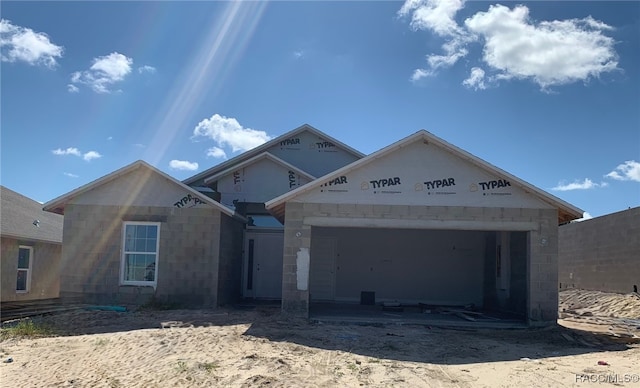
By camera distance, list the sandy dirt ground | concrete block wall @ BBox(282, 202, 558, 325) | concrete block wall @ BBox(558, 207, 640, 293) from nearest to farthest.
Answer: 1. the sandy dirt ground
2. concrete block wall @ BBox(282, 202, 558, 325)
3. concrete block wall @ BBox(558, 207, 640, 293)

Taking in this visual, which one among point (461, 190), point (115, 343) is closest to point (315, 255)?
point (461, 190)

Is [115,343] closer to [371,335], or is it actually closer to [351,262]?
[371,335]

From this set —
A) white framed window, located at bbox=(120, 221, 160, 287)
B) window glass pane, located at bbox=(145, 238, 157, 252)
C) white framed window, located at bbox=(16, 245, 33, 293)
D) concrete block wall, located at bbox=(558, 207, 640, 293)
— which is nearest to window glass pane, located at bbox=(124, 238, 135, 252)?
white framed window, located at bbox=(120, 221, 160, 287)

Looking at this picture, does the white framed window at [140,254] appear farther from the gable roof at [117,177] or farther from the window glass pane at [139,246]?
the gable roof at [117,177]

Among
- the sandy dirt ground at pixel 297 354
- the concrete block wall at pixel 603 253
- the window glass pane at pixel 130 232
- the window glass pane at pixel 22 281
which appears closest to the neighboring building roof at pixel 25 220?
the window glass pane at pixel 22 281

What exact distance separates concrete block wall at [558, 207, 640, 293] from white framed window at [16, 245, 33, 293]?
2222 cm

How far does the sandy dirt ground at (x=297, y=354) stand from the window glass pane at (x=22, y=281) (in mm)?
7043

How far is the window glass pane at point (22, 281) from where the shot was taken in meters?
20.4

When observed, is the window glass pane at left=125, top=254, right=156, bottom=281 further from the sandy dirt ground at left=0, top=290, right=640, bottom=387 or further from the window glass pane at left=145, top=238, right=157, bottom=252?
the sandy dirt ground at left=0, top=290, right=640, bottom=387

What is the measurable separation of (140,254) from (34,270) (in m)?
7.30

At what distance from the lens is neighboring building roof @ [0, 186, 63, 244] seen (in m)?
19.5

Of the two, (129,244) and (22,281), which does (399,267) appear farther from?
(22,281)

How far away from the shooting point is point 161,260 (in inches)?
645

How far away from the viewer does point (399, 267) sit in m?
20.6
